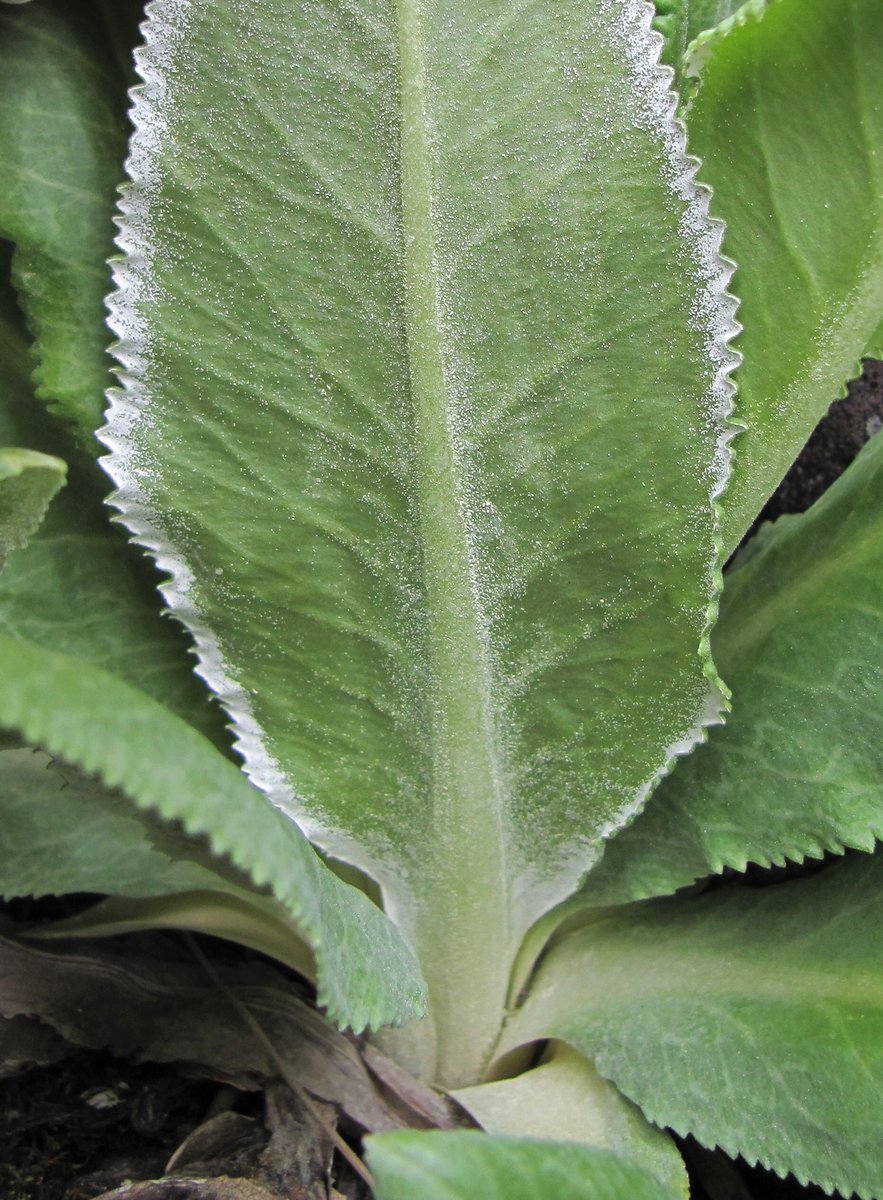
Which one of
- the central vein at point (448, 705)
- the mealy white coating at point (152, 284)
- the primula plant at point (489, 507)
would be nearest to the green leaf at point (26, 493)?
the primula plant at point (489, 507)

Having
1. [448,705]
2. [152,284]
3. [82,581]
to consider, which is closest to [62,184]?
[152,284]

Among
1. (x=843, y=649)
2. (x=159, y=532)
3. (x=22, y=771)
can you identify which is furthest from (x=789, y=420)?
(x=22, y=771)

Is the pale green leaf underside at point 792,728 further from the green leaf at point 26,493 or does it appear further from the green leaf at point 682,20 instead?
the green leaf at point 26,493

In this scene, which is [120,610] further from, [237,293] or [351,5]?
[351,5]

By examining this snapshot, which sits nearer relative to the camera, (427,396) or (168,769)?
(168,769)

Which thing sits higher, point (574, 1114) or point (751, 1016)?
point (751, 1016)

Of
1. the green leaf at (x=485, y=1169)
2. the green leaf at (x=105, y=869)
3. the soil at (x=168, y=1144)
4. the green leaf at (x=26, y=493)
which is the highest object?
the green leaf at (x=26, y=493)

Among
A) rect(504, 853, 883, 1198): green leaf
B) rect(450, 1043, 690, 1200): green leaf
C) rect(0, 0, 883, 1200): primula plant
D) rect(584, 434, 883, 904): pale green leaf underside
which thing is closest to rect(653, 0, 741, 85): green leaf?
rect(0, 0, 883, 1200): primula plant

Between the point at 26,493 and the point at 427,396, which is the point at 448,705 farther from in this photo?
the point at 26,493
